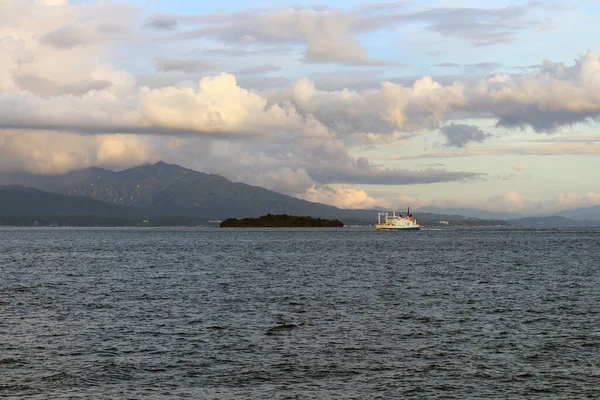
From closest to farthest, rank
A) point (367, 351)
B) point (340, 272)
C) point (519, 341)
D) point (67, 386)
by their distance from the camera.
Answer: point (67, 386), point (367, 351), point (519, 341), point (340, 272)

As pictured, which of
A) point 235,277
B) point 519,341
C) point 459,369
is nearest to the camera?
point 459,369

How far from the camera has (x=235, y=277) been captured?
86938 millimetres

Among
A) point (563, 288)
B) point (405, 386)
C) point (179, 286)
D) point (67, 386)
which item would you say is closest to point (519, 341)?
point (405, 386)

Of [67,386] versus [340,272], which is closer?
[67,386]

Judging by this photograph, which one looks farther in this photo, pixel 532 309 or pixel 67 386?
pixel 532 309

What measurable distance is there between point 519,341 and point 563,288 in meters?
34.0

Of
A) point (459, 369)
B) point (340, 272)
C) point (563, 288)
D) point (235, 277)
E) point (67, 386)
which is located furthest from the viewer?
point (340, 272)

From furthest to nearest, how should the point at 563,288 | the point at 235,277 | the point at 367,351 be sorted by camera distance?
the point at 235,277 → the point at 563,288 → the point at 367,351

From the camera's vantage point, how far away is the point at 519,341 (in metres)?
40.5

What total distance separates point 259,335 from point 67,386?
14542 mm

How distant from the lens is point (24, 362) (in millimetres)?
34938

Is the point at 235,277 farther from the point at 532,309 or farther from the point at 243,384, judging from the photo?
the point at 243,384

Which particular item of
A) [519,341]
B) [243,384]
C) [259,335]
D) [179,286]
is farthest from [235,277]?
[243,384]

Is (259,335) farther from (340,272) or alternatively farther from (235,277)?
(340,272)
